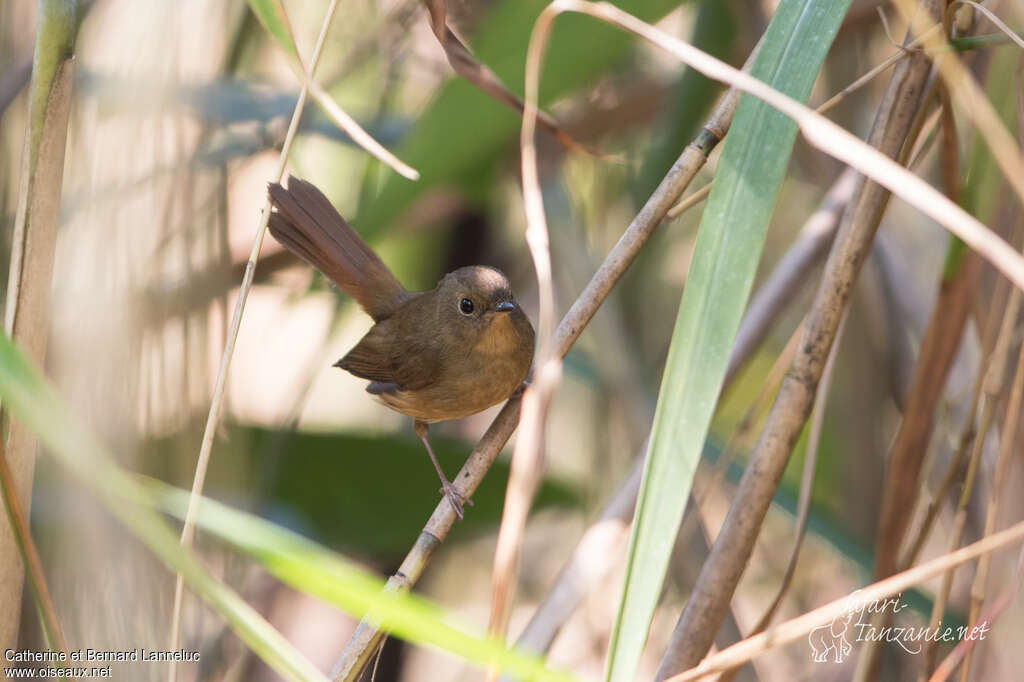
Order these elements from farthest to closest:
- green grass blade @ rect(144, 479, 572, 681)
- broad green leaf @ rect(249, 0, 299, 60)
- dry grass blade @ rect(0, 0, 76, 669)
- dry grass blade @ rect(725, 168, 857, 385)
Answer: dry grass blade @ rect(725, 168, 857, 385) → dry grass blade @ rect(0, 0, 76, 669) → broad green leaf @ rect(249, 0, 299, 60) → green grass blade @ rect(144, 479, 572, 681)

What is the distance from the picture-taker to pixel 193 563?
2.84 feet

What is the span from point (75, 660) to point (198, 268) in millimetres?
828

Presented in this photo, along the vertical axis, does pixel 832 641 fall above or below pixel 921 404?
below

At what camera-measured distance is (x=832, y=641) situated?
2.69 m

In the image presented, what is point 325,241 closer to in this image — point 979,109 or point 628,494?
point 628,494

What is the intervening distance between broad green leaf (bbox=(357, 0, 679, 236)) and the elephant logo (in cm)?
150

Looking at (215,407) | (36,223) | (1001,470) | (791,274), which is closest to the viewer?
(215,407)

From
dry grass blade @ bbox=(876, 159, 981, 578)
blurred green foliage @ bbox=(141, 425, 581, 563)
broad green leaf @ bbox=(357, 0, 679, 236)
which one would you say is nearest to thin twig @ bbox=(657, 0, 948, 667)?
dry grass blade @ bbox=(876, 159, 981, 578)

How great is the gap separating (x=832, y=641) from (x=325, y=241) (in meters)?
1.84

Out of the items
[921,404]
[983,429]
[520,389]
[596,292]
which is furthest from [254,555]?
[520,389]

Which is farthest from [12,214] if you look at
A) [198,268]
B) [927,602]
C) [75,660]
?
[927,602]

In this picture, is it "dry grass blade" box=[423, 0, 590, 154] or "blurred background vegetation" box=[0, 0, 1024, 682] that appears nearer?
"dry grass blade" box=[423, 0, 590, 154]

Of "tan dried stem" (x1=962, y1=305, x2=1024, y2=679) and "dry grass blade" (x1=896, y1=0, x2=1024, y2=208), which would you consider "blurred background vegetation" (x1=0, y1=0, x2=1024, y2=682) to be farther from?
"tan dried stem" (x1=962, y1=305, x2=1024, y2=679)

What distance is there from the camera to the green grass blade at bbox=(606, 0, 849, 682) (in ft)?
3.25
